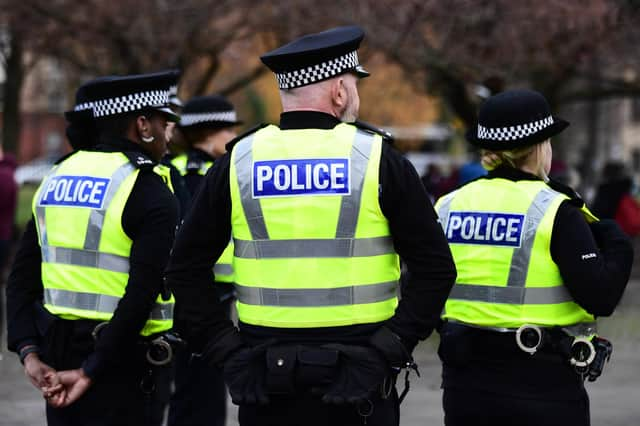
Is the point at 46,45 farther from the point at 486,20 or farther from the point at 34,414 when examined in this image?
the point at 34,414

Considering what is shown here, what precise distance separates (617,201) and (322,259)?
23.7 feet

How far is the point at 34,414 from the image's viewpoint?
773 centimetres

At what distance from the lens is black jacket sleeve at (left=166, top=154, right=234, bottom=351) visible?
3.49 m

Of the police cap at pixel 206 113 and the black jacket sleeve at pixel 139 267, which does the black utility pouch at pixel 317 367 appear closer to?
the black jacket sleeve at pixel 139 267

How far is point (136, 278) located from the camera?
13.4 feet

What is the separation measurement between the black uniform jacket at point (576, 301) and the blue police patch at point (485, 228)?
147 mm

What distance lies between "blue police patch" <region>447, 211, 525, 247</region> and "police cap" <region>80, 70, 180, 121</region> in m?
1.23

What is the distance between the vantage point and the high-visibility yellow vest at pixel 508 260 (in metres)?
4.09

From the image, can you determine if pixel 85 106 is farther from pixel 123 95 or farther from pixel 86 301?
pixel 86 301

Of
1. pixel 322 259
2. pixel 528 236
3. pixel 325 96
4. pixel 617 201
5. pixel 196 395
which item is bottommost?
pixel 196 395

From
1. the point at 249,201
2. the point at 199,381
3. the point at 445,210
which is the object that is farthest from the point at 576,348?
the point at 199,381

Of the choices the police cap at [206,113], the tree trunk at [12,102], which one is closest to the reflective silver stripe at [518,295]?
the police cap at [206,113]

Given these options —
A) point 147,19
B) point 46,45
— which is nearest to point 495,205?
point 147,19

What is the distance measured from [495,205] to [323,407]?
3.97ft
